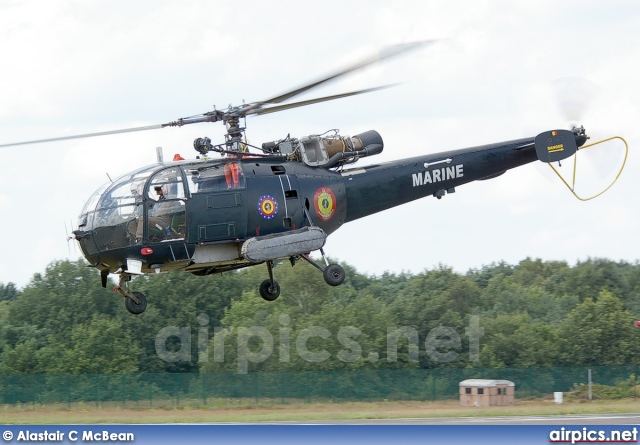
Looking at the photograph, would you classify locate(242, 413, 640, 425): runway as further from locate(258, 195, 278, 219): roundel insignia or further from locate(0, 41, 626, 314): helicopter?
locate(258, 195, 278, 219): roundel insignia

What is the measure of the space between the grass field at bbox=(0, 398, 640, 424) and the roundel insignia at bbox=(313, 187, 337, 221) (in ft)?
48.2

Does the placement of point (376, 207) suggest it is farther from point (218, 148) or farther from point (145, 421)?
point (145, 421)

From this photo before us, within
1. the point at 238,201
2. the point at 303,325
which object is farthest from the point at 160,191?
the point at 303,325

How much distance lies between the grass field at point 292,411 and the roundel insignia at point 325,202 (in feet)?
48.2

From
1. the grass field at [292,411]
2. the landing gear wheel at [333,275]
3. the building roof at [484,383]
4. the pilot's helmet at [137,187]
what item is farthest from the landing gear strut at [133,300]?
the building roof at [484,383]

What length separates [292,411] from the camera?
40.2 metres

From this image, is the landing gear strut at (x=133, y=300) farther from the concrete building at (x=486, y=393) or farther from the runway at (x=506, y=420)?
the concrete building at (x=486, y=393)

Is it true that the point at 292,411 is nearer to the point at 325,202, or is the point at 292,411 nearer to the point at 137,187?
the point at 325,202

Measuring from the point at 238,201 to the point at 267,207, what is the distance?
0.66 metres

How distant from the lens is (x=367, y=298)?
188ft

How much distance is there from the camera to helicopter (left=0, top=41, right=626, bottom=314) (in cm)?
2048

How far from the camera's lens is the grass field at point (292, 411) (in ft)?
122

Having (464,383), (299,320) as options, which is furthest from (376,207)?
(299,320)

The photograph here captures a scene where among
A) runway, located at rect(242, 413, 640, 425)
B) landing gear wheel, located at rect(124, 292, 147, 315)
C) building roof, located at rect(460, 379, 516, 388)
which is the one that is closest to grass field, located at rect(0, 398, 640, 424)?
building roof, located at rect(460, 379, 516, 388)
